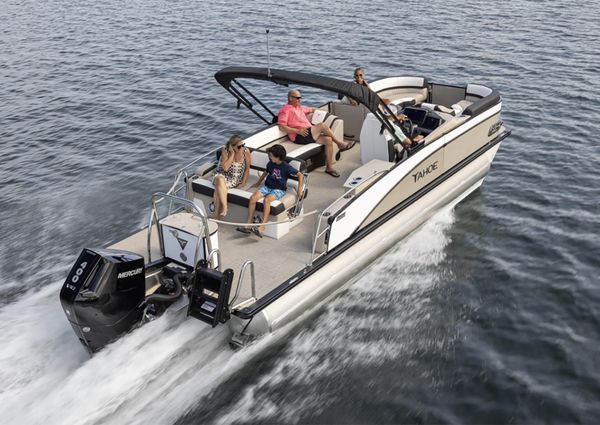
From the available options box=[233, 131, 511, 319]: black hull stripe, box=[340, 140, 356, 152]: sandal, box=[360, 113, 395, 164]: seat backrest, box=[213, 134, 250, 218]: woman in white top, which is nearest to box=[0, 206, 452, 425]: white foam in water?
box=[233, 131, 511, 319]: black hull stripe

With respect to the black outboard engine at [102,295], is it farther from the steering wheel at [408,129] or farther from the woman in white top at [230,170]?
the steering wheel at [408,129]

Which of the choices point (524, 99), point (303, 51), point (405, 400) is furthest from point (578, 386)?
point (303, 51)

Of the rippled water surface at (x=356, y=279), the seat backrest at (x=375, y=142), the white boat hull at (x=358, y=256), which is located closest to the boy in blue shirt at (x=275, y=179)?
the white boat hull at (x=358, y=256)

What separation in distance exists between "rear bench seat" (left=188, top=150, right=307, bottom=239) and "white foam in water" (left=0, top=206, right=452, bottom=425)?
4.97 ft

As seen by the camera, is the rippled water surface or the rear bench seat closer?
the rippled water surface

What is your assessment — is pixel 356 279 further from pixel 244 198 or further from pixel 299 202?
pixel 244 198

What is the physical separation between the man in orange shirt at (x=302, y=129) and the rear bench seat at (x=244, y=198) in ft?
4.41

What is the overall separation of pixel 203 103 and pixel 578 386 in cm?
1324

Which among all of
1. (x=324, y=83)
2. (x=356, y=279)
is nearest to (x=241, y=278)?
(x=356, y=279)

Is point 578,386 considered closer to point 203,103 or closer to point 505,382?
point 505,382

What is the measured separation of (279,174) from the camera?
8.23 metres

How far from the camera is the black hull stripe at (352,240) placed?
22.4 feet

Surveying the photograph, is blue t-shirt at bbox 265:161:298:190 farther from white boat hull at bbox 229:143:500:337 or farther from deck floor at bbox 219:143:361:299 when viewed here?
white boat hull at bbox 229:143:500:337

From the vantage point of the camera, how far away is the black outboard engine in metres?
6.27
